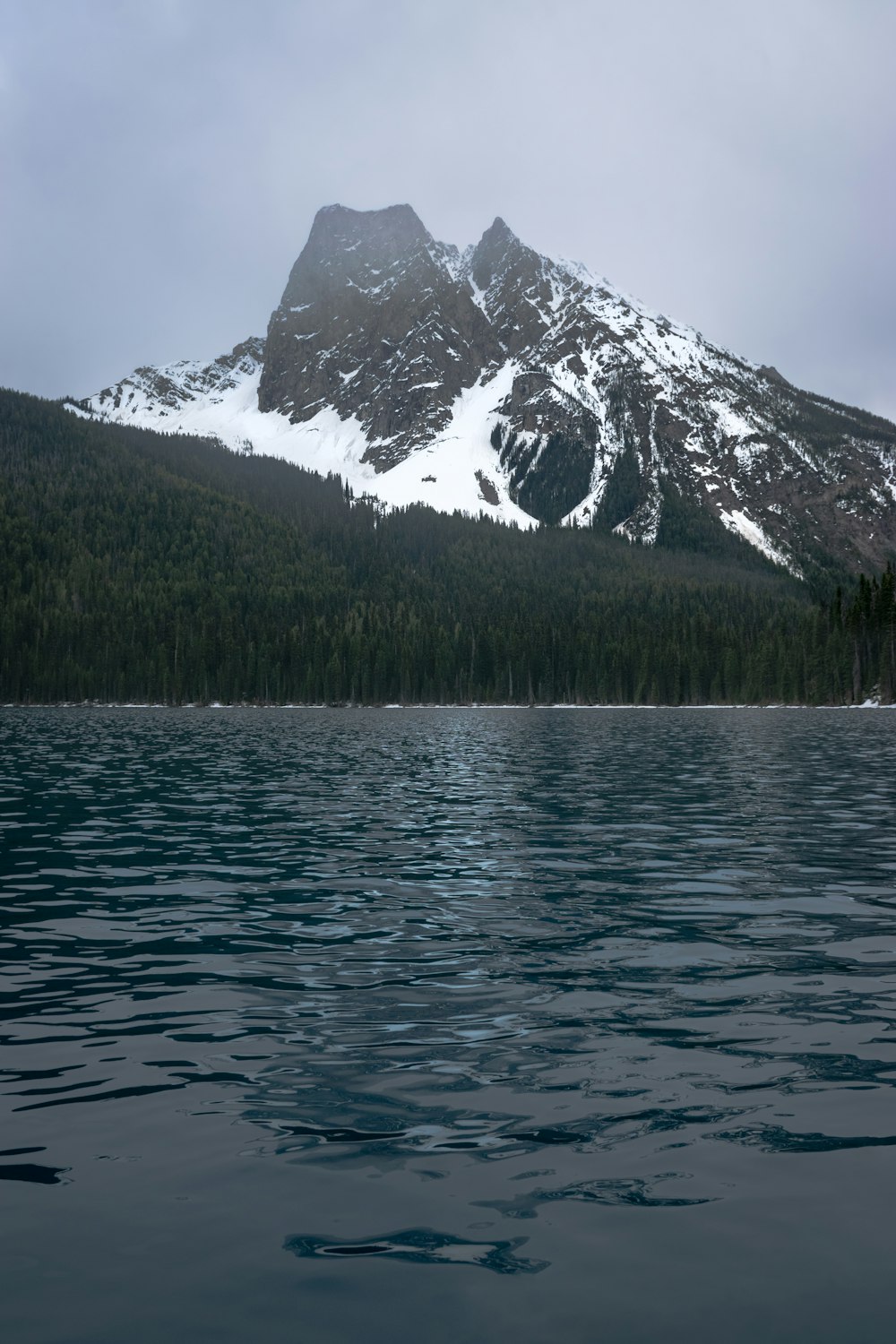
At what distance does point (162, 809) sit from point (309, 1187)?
31.9 metres

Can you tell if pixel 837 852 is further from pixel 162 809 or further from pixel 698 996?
pixel 162 809

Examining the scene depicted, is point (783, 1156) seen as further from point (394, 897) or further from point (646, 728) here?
point (646, 728)

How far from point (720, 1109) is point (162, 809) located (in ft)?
104

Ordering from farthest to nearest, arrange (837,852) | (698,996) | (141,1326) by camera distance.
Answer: (837,852), (698,996), (141,1326)

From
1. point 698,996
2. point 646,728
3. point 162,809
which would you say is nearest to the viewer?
point 698,996

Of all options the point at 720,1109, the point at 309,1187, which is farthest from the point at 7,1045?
the point at 720,1109

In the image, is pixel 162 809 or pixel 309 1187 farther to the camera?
pixel 162 809

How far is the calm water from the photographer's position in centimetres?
737

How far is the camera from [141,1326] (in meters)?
7.00

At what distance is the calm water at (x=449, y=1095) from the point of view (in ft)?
24.2

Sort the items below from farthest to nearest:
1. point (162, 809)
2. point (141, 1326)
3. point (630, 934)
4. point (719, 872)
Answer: point (162, 809)
point (719, 872)
point (630, 934)
point (141, 1326)

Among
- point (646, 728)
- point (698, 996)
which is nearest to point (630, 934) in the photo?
point (698, 996)

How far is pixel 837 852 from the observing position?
1108 inches

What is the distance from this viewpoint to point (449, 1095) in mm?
11078
